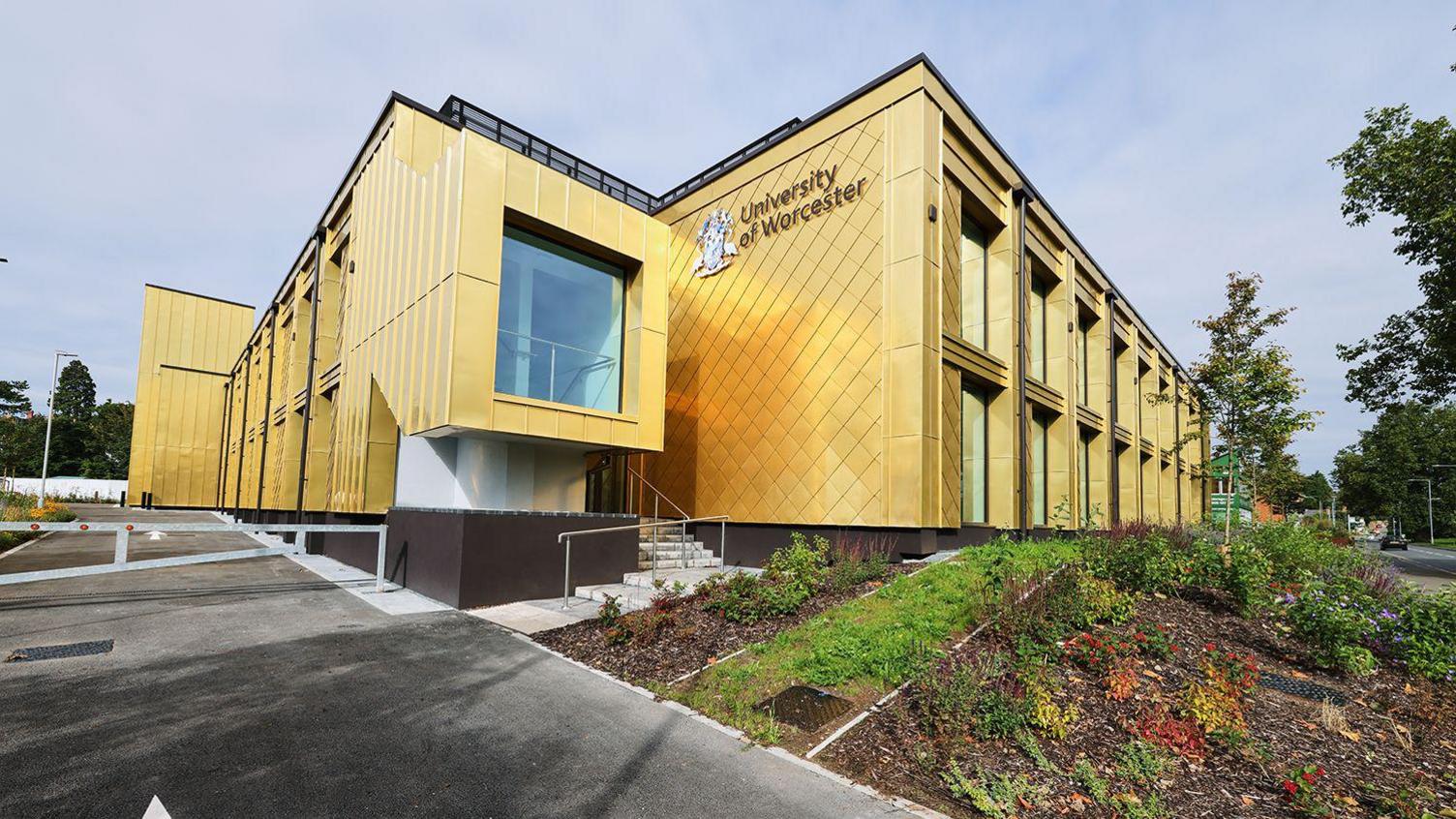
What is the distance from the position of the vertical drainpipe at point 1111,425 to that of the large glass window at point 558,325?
16362 mm

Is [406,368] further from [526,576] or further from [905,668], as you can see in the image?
[905,668]

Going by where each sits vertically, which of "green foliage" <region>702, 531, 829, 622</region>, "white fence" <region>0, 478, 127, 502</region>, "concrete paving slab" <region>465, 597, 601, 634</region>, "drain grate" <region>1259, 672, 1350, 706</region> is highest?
"green foliage" <region>702, 531, 829, 622</region>

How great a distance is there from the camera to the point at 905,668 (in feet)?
19.1

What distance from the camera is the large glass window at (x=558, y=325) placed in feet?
36.4

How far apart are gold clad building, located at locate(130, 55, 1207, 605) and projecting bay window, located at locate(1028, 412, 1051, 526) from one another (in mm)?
116

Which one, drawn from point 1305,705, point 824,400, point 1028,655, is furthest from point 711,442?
point 1305,705

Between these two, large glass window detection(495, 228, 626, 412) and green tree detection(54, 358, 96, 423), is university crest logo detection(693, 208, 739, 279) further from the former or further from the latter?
green tree detection(54, 358, 96, 423)

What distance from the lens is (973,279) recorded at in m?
15.1

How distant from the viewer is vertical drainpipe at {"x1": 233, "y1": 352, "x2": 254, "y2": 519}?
27.9m

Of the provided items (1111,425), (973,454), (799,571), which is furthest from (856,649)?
(1111,425)

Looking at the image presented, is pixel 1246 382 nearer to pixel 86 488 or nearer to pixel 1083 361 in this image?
pixel 1083 361

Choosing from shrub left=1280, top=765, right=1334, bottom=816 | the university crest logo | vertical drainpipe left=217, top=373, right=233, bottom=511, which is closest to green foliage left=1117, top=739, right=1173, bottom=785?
shrub left=1280, top=765, right=1334, bottom=816

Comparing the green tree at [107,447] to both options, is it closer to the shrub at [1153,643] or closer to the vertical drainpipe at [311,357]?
the vertical drainpipe at [311,357]

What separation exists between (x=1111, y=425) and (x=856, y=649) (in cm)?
1882
